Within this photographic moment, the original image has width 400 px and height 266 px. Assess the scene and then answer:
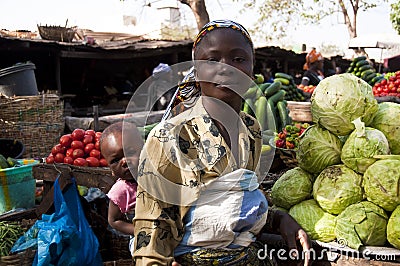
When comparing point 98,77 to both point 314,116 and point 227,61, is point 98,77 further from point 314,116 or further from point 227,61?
point 227,61

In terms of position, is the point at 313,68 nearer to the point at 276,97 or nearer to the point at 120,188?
the point at 276,97

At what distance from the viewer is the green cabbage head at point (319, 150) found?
2133 millimetres

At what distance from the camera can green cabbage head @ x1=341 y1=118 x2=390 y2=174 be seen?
1982 mm

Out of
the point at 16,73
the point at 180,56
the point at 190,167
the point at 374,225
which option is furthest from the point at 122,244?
the point at 180,56

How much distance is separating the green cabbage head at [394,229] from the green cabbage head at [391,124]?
421 millimetres

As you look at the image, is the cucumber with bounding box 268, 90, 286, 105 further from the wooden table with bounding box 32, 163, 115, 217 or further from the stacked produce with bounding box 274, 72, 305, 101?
the wooden table with bounding box 32, 163, 115, 217

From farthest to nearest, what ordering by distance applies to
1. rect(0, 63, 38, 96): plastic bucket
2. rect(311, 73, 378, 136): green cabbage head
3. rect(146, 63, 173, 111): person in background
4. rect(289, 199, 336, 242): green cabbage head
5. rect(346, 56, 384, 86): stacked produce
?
rect(346, 56, 384, 86): stacked produce → rect(0, 63, 38, 96): plastic bucket → rect(311, 73, 378, 136): green cabbage head → rect(289, 199, 336, 242): green cabbage head → rect(146, 63, 173, 111): person in background

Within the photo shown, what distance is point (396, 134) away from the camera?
84.7 inches

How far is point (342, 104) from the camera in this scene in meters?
2.09

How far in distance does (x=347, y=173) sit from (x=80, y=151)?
2.38m

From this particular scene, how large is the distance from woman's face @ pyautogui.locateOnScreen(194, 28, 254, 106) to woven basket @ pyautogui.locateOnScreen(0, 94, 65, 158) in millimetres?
5406

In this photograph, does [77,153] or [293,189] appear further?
[77,153]

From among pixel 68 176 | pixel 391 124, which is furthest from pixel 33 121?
pixel 391 124

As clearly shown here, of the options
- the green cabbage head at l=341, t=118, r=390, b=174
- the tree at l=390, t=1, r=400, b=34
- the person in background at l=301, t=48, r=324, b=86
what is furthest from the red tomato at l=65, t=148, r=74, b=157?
the tree at l=390, t=1, r=400, b=34
